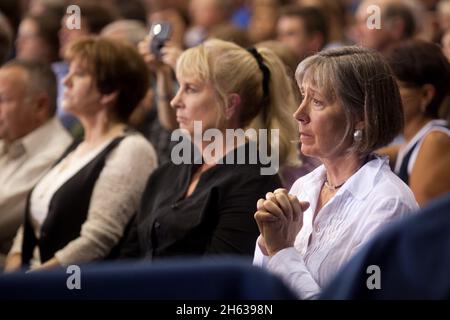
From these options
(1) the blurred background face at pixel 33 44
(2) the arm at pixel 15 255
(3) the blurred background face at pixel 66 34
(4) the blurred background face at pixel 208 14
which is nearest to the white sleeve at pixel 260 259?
(2) the arm at pixel 15 255

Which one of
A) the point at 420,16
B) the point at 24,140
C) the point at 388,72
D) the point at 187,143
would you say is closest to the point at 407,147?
the point at 187,143

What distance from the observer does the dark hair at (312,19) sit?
4734 millimetres

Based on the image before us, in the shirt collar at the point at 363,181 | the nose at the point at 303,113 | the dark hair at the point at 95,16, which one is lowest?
the shirt collar at the point at 363,181

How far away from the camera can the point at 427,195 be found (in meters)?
2.86

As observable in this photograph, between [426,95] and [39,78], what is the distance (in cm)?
156

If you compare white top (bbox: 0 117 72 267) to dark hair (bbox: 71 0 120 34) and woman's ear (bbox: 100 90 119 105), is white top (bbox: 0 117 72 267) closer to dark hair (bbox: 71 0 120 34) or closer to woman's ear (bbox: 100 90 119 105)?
woman's ear (bbox: 100 90 119 105)

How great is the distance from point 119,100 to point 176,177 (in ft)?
1.98

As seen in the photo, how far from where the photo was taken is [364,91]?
211 cm

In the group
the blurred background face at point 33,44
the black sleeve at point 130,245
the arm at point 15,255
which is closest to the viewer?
the black sleeve at point 130,245

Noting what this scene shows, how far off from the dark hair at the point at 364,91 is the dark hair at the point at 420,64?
33.3 inches

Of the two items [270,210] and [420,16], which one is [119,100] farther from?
[420,16]

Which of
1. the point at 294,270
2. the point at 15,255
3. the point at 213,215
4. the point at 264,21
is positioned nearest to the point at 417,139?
the point at 213,215

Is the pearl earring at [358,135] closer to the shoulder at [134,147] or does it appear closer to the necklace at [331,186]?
the necklace at [331,186]

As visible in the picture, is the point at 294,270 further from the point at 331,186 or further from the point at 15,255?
the point at 15,255
